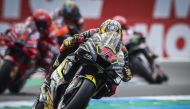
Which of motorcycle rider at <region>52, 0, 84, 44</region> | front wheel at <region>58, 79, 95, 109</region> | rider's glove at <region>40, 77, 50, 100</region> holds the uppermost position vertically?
front wheel at <region>58, 79, 95, 109</region>

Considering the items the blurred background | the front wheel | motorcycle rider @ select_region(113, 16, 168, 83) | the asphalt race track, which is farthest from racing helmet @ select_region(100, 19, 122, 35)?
the blurred background

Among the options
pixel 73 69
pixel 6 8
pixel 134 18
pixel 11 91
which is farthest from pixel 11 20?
pixel 73 69

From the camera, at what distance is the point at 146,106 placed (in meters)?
11.2

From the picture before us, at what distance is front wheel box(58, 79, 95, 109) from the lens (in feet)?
25.2

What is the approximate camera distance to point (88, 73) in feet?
26.1

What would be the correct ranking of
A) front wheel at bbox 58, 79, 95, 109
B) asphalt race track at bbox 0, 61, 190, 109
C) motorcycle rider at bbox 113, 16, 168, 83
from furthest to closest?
motorcycle rider at bbox 113, 16, 168, 83
asphalt race track at bbox 0, 61, 190, 109
front wheel at bbox 58, 79, 95, 109

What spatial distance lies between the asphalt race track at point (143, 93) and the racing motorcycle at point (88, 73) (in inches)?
107

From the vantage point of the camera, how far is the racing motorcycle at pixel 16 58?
12688 millimetres

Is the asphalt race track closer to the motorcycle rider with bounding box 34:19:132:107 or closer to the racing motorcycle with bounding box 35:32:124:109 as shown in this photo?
the motorcycle rider with bounding box 34:19:132:107

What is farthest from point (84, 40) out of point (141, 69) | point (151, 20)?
point (151, 20)

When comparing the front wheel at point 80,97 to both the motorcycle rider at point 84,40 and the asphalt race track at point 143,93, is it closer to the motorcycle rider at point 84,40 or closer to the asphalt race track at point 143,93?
the motorcycle rider at point 84,40

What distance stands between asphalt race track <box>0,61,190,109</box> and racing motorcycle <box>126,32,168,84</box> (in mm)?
215

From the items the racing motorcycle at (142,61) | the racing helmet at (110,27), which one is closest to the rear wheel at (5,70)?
the racing motorcycle at (142,61)

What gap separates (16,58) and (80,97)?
531cm
